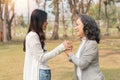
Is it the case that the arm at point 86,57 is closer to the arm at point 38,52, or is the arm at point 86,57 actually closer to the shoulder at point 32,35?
the arm at point 38,52

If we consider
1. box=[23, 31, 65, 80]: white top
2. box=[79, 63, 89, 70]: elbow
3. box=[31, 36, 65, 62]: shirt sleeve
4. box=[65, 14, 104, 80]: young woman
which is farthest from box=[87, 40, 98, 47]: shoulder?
box=[31, 36, 65, 62]: shirt sleeve

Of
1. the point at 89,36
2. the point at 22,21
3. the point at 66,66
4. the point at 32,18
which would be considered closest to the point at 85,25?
the point at 89,36

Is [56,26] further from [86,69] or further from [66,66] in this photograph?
[86,69]

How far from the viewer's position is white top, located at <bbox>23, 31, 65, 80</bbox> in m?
4.47

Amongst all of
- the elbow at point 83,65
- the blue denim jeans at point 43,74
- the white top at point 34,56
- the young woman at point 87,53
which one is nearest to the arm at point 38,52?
the white top at point 34,56

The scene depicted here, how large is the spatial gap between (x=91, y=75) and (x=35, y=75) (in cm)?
77

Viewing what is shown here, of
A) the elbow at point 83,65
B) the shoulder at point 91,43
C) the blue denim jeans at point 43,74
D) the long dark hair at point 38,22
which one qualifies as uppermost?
the long dark hair at point 38,22

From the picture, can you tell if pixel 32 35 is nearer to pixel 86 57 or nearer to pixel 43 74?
pixel 43 74

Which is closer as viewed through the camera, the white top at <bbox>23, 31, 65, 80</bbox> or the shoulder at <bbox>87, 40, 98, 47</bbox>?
the shoulder at <bbox>87, 40, 98, 47</bbox>

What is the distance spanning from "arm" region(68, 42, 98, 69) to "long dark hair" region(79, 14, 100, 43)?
80mm

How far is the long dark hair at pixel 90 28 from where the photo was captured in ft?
13.4

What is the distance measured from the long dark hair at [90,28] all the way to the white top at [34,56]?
1.45 ft

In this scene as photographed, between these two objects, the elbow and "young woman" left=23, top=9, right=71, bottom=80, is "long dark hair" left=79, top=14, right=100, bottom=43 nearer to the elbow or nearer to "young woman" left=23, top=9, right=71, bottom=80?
the elbow

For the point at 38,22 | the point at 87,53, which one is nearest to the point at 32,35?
the point at 38,22
